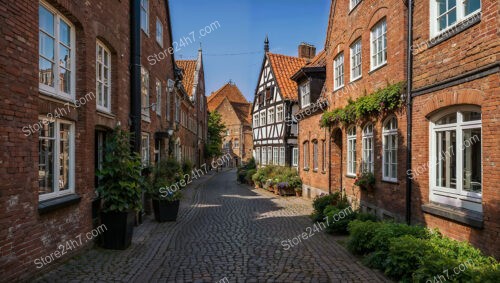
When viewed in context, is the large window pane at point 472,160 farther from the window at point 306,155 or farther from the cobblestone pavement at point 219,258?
the window at point 306,155

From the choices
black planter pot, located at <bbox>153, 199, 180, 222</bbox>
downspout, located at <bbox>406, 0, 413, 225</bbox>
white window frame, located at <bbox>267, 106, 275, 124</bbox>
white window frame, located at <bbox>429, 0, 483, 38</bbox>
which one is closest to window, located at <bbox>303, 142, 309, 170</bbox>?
white window frame, located at <bbox>267, 106, 275, 124</bbox>

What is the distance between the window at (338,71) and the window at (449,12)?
6072 millimetres

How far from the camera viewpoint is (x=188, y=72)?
35000 mm

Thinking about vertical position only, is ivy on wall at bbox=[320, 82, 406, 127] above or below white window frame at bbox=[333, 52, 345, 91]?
below

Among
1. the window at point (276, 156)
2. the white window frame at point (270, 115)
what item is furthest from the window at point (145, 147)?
the white window frame at point (270, 115)

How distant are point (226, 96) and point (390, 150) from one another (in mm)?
56179

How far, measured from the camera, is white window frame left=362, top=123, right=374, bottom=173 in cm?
1148

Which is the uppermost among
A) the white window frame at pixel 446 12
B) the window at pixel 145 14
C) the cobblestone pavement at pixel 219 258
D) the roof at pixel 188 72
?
the roof at pixel 188 72

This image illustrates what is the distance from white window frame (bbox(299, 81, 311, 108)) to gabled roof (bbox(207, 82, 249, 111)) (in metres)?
45.8

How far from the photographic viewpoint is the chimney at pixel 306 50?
95.6 feet

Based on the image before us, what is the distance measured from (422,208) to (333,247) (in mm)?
2108

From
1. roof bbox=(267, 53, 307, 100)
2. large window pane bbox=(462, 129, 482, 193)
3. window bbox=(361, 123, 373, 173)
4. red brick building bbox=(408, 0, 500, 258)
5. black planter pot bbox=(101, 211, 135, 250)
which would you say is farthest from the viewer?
roof bbox=(267, 53, 307, 100)

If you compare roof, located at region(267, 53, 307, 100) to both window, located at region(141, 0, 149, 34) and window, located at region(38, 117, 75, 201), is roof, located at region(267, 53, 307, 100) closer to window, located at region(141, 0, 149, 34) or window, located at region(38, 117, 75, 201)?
window, located at region(141, 0, 149, 34)

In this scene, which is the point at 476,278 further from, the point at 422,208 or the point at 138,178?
the point at 138,178
